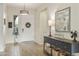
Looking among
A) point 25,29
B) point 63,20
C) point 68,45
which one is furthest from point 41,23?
point 68,45

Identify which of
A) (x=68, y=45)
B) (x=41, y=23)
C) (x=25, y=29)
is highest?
(x=41, y=23)

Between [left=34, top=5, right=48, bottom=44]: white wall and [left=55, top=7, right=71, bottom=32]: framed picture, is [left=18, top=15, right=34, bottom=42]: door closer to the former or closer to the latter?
[left=34, top=5, right=48, bottom=44]: white wall

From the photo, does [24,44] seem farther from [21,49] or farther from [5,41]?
[5,41]

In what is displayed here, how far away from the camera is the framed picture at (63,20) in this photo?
12.1 feet

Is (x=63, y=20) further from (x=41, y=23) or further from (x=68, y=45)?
(x=68, y=45)

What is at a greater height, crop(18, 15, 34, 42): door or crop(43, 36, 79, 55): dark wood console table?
crop(18, 15, 34, 42): door

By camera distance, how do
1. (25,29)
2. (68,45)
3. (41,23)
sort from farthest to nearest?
1. (25,29)
2. (41,23)
3. (68,45)

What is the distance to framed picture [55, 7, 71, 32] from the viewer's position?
3689mm

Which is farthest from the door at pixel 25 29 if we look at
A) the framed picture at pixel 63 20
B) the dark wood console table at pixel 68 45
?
the dark wood console table at pixel 68 45

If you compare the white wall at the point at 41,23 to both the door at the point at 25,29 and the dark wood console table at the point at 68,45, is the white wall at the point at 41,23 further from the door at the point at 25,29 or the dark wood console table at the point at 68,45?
the dark wood console table at the point at 68,45

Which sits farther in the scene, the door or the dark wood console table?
the door

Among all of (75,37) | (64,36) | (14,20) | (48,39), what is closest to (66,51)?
(75,37)

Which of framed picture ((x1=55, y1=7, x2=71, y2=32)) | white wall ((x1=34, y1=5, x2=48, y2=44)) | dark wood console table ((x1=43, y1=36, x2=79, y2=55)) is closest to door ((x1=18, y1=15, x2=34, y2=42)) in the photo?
white wall ((x1=34, y1=5, x2=48, y2=44))

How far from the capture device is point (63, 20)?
3.86 meters
